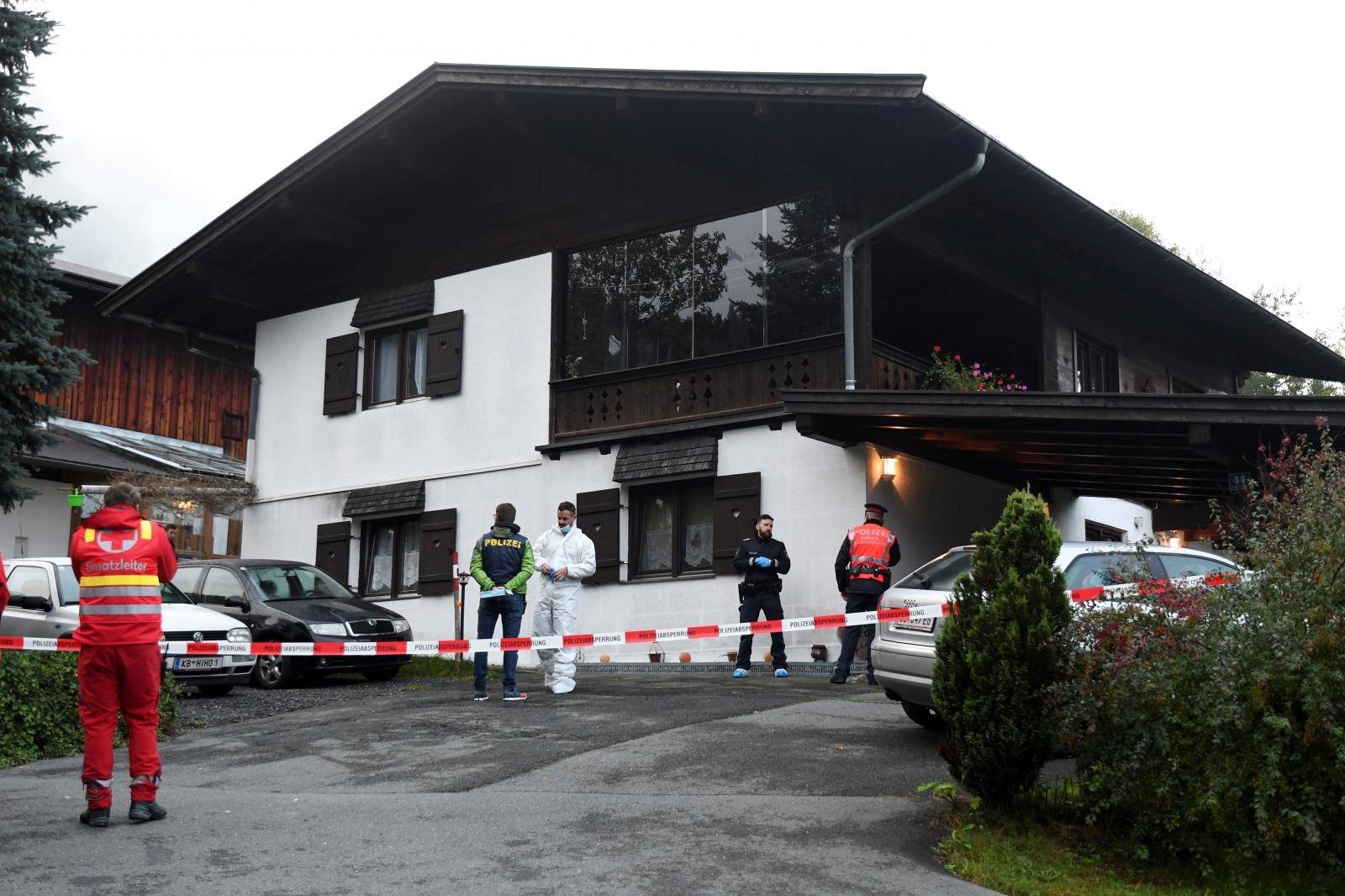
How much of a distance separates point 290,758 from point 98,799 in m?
2.96

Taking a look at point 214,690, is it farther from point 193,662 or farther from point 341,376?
point 341,376

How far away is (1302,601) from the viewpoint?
7.14 m

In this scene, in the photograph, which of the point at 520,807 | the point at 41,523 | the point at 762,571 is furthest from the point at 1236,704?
the point at 41,523

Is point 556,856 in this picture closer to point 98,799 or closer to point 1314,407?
point 98,799

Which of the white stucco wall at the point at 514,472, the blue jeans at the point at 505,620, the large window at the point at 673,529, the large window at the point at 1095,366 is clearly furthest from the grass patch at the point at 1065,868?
the large window at the point at 1095,366

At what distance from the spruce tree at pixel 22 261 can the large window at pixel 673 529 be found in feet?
22.9

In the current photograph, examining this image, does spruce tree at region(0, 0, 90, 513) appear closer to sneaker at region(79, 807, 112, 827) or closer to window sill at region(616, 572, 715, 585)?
window sill at region(616, 572, 715, 585)

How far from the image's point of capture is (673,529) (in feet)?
59.7

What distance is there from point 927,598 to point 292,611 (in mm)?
8456

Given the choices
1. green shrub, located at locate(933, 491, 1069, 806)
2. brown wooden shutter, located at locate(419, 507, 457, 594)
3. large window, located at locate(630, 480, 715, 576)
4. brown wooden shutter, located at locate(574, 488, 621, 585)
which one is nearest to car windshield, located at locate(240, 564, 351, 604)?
brown wooden shutter, located at locate(419, 507, 457, 594)

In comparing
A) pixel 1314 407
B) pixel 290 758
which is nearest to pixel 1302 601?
pixel 1314 407

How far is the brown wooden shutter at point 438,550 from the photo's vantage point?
20.2m

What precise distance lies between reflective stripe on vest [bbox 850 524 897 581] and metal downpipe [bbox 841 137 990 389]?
269 centimetres

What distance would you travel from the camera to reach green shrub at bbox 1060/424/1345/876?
6.71 meters
